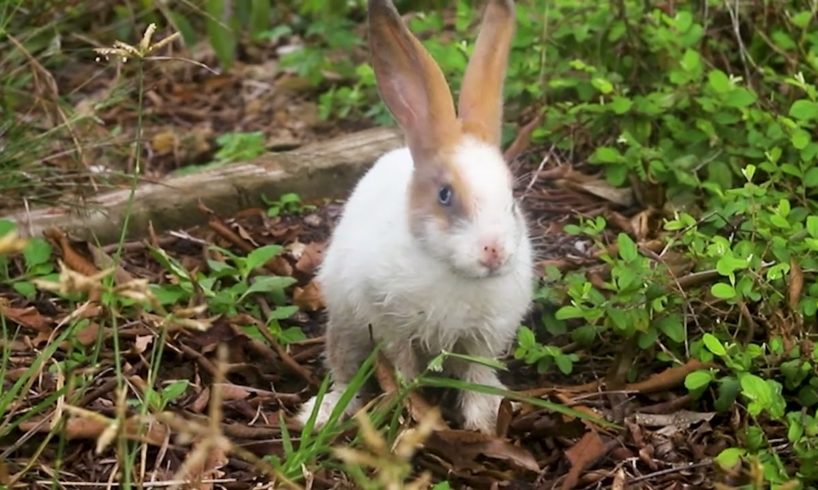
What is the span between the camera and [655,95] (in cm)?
454

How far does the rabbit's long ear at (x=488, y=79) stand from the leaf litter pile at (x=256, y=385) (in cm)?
69

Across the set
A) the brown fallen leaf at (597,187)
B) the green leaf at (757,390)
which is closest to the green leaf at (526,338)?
the green leaf at (757,390)

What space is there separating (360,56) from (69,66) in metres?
1.49

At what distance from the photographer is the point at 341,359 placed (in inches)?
140

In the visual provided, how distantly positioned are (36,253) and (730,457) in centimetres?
222

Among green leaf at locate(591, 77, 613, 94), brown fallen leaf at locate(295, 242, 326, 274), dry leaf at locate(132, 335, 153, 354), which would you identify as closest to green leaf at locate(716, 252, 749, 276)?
green leaf at locate(591, 77, 613, 94)

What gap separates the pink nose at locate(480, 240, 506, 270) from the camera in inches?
119

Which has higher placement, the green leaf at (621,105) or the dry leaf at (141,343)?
the green leaf at (621,105)

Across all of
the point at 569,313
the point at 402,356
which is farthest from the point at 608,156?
the point at 402,356

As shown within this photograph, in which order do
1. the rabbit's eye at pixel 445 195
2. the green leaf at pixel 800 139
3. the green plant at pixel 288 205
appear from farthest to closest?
the green plant at pixel 288 205 < the green leaf at pixel 800 139 < the rabbit's eye at pixel 445 195

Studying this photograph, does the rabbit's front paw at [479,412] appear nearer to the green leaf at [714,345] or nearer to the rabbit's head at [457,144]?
the rabbit's head at [457,144]

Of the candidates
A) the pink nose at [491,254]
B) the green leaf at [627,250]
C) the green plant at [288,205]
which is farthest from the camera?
the green plant at [288,205]

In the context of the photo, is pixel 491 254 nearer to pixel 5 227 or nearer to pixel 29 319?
pixel 29 319

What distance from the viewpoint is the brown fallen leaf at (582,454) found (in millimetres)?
3133
